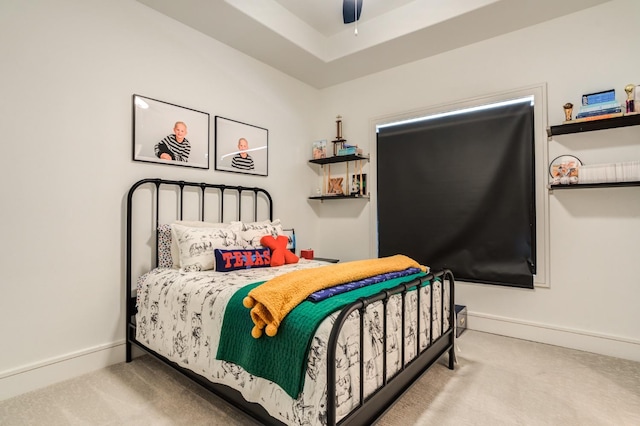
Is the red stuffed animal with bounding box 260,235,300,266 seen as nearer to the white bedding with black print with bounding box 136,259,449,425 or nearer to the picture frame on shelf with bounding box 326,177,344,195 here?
the white bedding with black print with bounding box 136,259,449,425

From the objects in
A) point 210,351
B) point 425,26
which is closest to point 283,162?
point 425,26

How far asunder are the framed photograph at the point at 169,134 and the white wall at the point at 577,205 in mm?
2462

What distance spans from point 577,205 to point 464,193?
871mm

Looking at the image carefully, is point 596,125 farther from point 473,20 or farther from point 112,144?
point 112,144

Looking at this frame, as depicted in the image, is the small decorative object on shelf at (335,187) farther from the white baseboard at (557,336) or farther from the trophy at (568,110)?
the trophy at (568,110)

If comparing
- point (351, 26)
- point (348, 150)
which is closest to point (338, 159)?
point (348, 150)

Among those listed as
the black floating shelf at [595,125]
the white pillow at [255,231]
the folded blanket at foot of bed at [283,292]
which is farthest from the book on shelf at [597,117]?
the white pillow at [255,231]

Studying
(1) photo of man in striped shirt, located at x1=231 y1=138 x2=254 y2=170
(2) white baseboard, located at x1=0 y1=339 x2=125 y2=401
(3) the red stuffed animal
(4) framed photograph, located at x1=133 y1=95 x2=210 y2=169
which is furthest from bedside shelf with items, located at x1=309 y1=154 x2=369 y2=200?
(2) white baseboard, located at x1=0 y1=339 x2=125 y2=401

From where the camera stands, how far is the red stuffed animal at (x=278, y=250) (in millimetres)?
2578

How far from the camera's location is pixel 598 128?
2500 millimetres

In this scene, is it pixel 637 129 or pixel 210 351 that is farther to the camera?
pixel 637 129

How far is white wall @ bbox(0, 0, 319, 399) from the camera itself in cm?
197

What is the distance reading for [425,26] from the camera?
2879mm

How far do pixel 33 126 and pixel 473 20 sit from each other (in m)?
3.41
